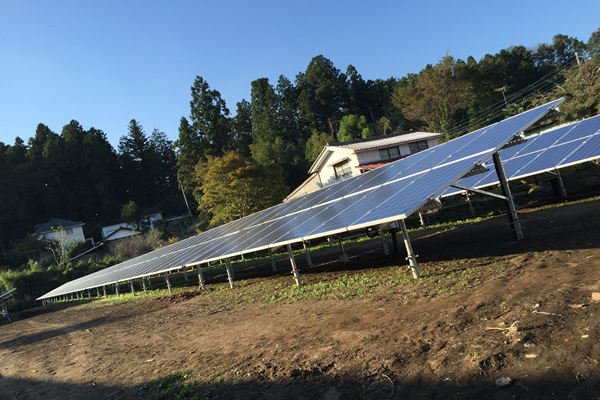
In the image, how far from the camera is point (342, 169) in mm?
46312

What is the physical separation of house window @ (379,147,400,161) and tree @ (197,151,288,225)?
1410cm

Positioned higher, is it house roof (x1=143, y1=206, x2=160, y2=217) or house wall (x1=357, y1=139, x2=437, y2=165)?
house roof (x1=143, y1=206, x2=160, y2=217)

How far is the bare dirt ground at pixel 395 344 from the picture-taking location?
429 cm

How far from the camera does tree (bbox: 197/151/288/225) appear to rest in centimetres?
3691

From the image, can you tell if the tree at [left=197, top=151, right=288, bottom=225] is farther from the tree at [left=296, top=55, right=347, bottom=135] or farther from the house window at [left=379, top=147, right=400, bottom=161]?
the tree at [left=296, top=55, right=347, bottom=135]

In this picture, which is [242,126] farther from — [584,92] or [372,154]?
[584,92]

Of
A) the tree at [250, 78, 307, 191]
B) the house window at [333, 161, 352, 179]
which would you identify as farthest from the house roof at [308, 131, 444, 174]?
the tree at [250, 78, 307, 191]

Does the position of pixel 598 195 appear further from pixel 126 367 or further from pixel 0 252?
pixel 0 252

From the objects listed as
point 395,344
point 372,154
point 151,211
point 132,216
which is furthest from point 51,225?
Result: point 395,344

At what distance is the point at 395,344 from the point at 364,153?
39.9m

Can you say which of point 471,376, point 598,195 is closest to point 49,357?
point 471,376

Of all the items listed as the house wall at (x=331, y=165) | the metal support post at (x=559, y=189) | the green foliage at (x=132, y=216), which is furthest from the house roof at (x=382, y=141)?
the green foliage at (x=132, y=216)

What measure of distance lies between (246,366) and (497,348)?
3775 mm

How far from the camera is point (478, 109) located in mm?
61500
